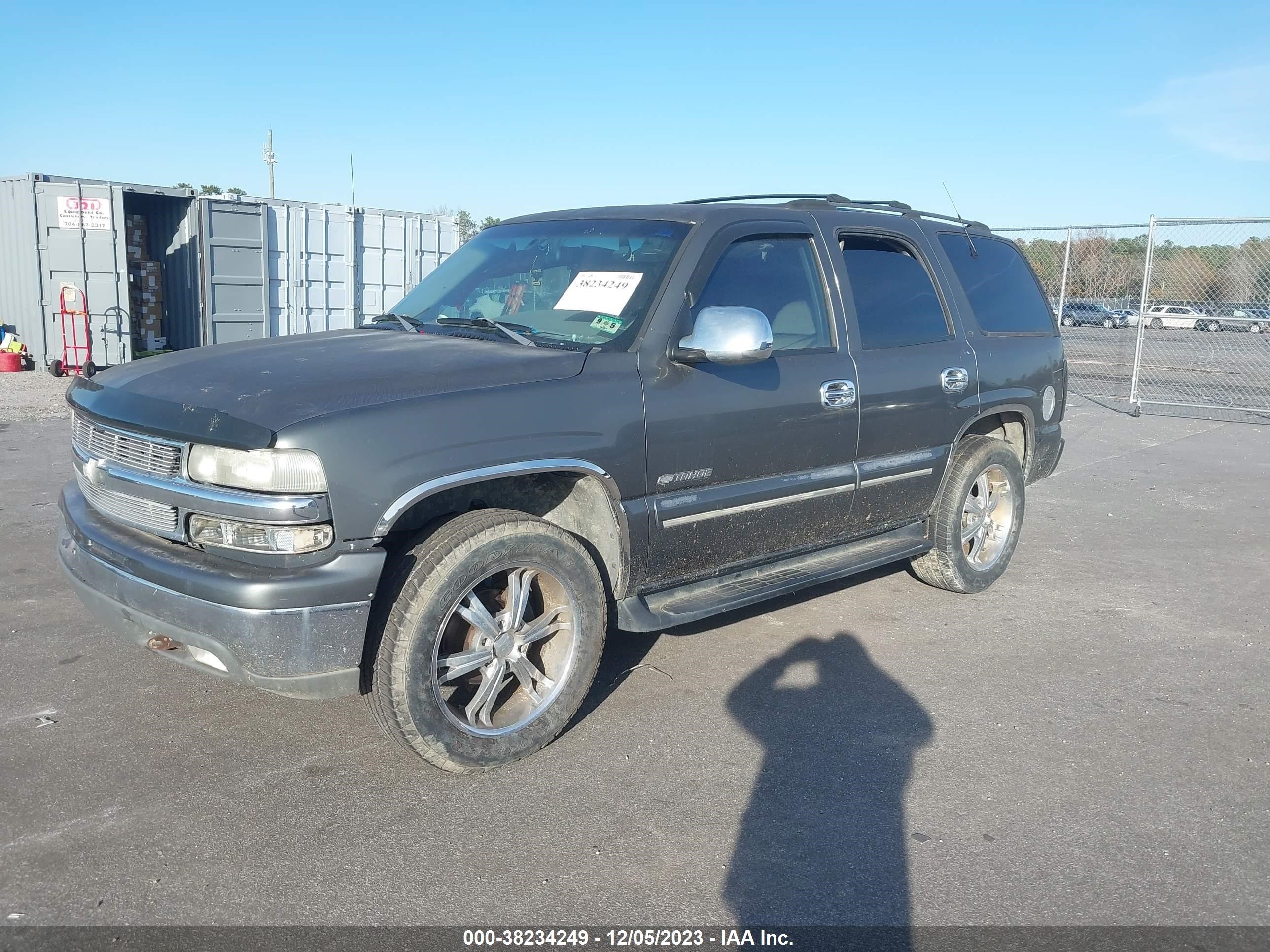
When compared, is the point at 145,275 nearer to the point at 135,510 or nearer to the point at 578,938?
the point at 135,510

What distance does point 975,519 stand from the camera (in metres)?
5.75

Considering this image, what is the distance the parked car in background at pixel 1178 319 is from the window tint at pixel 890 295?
1040 centimetres

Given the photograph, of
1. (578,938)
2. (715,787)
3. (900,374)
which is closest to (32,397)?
(900,374)

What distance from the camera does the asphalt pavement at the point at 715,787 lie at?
286 cm

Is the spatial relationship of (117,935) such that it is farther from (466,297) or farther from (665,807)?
(466,297)

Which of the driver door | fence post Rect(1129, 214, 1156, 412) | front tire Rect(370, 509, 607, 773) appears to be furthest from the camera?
fence post Rect(1129, 214, 1156, 412)

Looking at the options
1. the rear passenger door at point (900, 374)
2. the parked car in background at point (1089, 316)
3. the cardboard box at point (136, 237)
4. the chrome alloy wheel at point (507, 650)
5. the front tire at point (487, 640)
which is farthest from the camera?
the parked car in background at point (1089, 316)

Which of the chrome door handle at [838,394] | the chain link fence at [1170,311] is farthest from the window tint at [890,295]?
the chain link fence at [1170,311]

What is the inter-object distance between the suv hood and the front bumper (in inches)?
16.0

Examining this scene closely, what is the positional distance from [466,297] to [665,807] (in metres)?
2.41

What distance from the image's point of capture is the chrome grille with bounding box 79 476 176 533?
10.8 feet

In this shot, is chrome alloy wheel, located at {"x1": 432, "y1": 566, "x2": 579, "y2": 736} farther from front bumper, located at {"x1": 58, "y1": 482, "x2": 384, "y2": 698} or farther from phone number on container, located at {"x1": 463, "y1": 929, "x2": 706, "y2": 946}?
phone number on container, located at {"x1": 463, "y1": 929, "x2": 706, "y2": 946}

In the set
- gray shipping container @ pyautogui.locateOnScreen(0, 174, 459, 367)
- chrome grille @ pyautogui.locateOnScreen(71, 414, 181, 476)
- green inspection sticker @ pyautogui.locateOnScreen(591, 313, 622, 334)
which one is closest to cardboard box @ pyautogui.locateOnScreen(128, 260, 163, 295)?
Answer: gray shipping container @ pyautogui.locateOnScreen(0, 174, 459, 367)

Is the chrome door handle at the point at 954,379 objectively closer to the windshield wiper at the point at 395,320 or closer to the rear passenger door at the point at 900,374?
the rear passenger door at the point at 900,374
